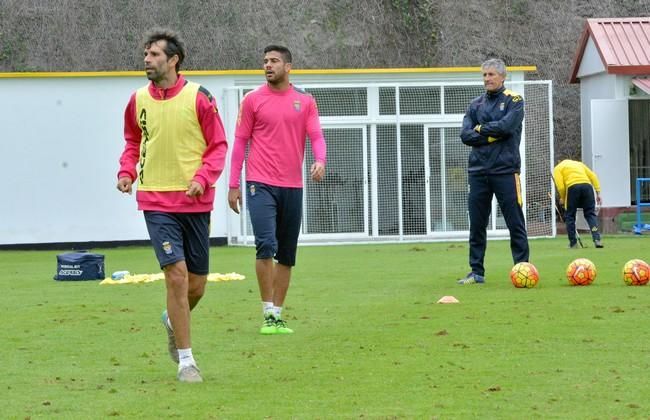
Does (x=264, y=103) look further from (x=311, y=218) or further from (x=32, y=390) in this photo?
(x=311, y=218)

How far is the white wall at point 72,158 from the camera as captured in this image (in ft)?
87.3

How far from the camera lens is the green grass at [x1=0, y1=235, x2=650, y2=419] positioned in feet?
22.5

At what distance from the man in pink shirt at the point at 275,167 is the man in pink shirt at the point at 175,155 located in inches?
79.2

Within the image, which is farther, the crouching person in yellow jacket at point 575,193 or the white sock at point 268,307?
the crouching person in yellow jacket at point 575,193

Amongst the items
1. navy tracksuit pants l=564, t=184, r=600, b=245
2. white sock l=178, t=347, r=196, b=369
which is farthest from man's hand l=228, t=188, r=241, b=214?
navy tracksuit pants l=564, t=184, r=600, b=245

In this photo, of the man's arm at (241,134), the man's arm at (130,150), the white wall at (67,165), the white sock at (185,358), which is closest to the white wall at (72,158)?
the white wall at (67,165)

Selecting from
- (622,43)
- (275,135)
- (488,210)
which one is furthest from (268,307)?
(622,43)

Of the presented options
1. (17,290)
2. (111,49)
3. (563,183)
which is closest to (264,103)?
(17,290)

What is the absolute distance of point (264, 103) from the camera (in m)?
10.5

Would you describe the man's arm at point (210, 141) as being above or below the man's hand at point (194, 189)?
above

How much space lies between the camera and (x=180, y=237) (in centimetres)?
807

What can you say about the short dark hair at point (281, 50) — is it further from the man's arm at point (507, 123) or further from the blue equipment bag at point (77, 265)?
the blue equipment bag at point (77, 265)

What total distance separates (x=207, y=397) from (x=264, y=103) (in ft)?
12.6

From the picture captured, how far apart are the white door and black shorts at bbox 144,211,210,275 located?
21870 millimetres
